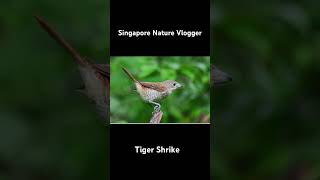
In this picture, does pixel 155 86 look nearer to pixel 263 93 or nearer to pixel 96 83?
pixel 96 83

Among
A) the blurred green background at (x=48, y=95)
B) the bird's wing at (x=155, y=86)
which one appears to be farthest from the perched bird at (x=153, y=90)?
the blurred green background at (x=48, y=95)

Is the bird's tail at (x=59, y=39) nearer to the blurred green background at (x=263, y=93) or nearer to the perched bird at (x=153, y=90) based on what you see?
the perched bird at (x=153, y=90)

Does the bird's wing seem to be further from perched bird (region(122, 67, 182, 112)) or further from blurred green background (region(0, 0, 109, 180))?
blurred green background (region(0, 0, 109, 180))

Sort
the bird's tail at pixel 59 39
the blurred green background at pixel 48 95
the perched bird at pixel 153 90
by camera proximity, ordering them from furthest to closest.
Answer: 1. the blurred green background at pixel 48 95
2. the perched bird at pixel 153 90
3. the bird's tail at pixel 59 39

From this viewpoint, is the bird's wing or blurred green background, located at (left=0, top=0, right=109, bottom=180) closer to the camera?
the bird's wing

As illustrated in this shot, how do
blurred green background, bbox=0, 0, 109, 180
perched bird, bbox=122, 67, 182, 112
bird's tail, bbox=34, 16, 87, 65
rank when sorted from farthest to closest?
blurred green background, bbox=0, 0, 109, 180
perched bird, bbox=122, 67, 182, 112
bird's tail, bbox=34, 16, 87, 65

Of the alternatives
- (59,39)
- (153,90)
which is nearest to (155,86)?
(153,90)

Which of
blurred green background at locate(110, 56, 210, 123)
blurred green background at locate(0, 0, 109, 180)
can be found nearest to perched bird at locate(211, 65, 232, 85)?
blurred green background at locate(110, 56, 210, 123)
